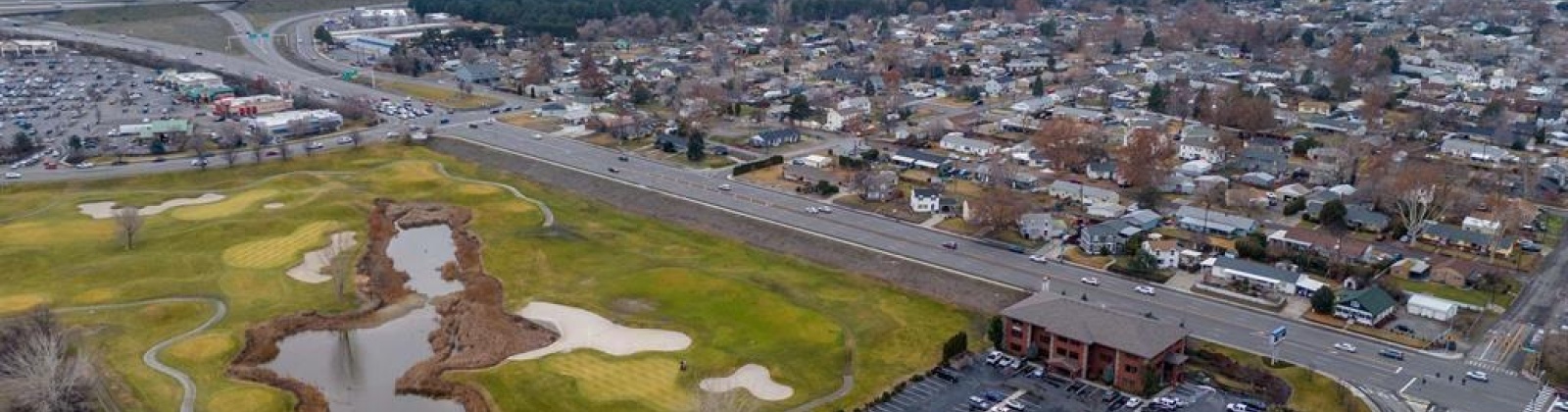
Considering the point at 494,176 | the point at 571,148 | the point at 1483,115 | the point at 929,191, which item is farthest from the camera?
the point at 1483,115

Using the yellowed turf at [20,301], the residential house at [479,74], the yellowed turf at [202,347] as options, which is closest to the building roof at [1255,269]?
the yellowed turf at [202,347]

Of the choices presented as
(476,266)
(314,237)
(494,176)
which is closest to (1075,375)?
(476,266)

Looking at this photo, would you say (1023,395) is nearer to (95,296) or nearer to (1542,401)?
(1542,401)

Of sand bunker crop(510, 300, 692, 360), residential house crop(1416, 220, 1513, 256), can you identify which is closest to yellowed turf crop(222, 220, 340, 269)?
sand bunker crop(510, 300, 692, 360)

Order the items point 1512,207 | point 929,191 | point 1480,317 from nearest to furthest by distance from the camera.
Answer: point 1480,317 < point 1512,207 < point 929,191

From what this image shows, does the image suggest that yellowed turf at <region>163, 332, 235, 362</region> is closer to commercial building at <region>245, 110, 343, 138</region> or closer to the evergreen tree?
commercial building at <region>245, 110, 343, 138</region>

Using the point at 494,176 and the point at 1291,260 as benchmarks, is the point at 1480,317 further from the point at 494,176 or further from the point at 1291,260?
the point at 494,176

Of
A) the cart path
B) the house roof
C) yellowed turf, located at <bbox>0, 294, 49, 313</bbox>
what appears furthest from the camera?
yellowed turf, located at <bbox>0, 294, 49, 313</bbox>
